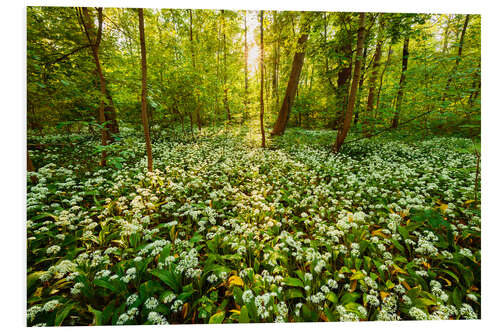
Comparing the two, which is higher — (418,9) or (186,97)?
(186,97)

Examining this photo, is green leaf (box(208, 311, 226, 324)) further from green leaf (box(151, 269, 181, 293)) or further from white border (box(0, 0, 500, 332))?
A: green leaf (box(151, 269, 181, 293))

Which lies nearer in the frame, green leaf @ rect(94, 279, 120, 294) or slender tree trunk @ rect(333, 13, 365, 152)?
green leaf @ rect(94, 279, 120, 294)

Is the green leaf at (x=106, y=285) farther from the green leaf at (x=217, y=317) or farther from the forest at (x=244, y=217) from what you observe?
the green leaf at (x=217, y=317)

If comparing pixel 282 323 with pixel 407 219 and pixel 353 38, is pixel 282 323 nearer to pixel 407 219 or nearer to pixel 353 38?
pixel 407 219

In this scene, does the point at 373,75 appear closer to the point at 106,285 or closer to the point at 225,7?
the point at 225,7

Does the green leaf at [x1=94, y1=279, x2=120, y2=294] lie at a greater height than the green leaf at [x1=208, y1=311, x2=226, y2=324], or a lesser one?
greater

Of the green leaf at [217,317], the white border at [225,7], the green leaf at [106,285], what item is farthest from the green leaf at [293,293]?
the green leaf at [106,285]

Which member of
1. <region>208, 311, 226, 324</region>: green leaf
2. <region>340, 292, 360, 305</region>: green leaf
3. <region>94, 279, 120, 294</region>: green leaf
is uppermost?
<region>94, 279, 120, 294</region>: green leaf

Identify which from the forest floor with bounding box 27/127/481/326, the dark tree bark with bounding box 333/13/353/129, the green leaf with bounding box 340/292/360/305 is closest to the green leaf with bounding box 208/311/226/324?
the forest floor with bounding box 27/127/481/326
